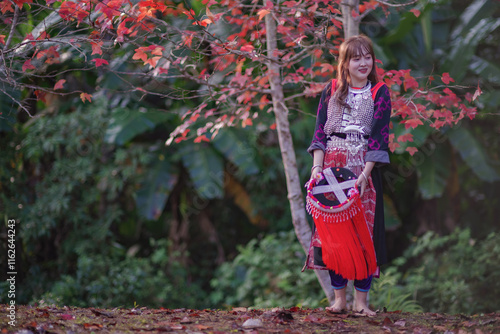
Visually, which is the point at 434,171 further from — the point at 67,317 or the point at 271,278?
the point at 67,317

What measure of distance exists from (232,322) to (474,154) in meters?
5.13

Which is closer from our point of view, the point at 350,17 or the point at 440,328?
the point at 440,328

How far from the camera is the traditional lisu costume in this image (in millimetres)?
3074

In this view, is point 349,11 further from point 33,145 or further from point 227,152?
point 33,145

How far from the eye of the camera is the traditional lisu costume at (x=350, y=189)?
10.1 ft

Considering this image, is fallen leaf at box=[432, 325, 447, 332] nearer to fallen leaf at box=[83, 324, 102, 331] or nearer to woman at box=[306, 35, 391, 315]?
woman at box=[306, 35, 391, 315]

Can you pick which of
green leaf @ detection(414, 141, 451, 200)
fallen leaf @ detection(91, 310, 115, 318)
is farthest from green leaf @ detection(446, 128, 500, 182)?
fallen leaf @ detection(91, 310, 115, 318)

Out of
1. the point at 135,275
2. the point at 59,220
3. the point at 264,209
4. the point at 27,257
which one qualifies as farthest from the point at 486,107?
the point at 27,257

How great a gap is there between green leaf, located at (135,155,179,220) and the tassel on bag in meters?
4.09

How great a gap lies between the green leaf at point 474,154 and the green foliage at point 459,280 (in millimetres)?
874

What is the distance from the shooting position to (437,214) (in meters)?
8.07

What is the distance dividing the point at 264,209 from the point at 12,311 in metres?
5.14

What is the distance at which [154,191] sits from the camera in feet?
22.8

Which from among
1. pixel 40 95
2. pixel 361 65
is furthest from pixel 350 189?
pixel 40 95
